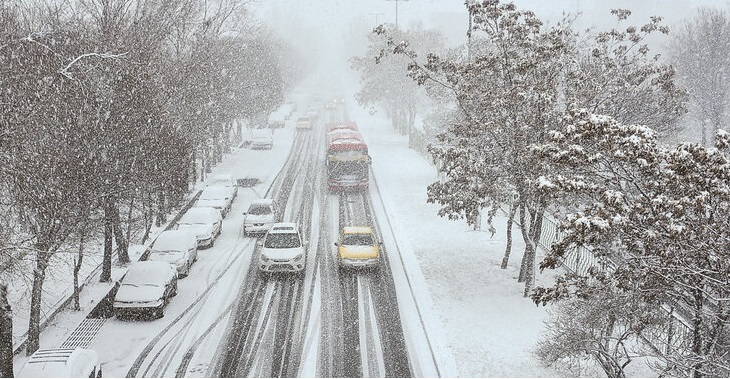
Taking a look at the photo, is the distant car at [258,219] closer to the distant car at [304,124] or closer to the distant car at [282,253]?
the distant car at [282,253]

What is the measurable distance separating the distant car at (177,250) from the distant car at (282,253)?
281 cm

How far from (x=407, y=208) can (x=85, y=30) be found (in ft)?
56.5

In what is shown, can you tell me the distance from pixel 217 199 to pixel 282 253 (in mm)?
10279

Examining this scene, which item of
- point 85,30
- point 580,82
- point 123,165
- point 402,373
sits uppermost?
point 85,30

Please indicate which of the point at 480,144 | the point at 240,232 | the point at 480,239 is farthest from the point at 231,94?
the point at 480,144

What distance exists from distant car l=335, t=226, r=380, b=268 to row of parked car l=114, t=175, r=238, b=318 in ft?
19.2

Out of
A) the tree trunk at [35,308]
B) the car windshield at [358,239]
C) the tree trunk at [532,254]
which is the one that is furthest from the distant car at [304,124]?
the tree trunk at [35,308]

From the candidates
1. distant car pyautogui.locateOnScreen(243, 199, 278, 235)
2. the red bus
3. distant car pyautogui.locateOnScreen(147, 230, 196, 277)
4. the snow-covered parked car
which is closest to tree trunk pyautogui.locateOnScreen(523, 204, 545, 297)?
distant car pyautogui.locateOnScreen(243, 199, 278, 235)

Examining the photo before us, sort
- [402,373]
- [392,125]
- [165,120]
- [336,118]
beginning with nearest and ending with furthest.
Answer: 1. [402,373]
2. [165,120]
3. [392,125]
4. [336,118]

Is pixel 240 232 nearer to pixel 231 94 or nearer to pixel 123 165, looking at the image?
pixel 123 165

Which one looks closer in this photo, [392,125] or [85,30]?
[85,30]

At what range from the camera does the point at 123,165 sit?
18.8 meters

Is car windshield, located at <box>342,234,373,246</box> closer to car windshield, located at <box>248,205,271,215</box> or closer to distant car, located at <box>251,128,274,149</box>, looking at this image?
car windshield, located at <box>248,205,271,215</box>

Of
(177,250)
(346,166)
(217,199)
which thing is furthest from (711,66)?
(177,250)
